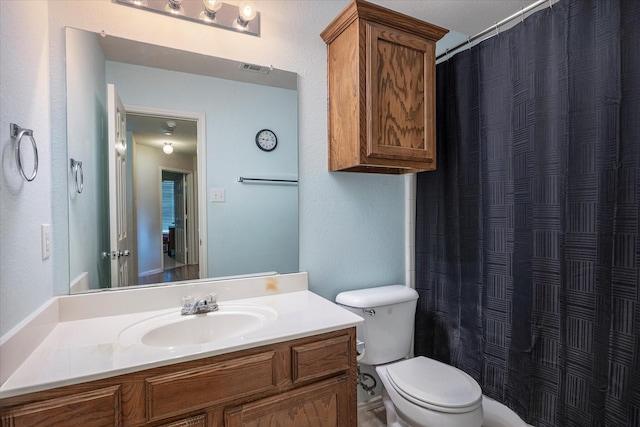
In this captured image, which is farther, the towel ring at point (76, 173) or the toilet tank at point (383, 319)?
the toilet tank at point (383, 319)

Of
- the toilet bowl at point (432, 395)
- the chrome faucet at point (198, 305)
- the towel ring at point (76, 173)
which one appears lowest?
the toilet bowl at point (432, 395)

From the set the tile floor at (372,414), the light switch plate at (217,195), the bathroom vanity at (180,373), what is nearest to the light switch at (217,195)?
the light switch plate at (217,195)

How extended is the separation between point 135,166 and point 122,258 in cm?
40

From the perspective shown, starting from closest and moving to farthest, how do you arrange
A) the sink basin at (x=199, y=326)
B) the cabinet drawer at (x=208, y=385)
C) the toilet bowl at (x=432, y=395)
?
the cabinet drawer at (x=208, y=385), the sink basin at (x=199, y=326), the toilet bowl at (x=432, y=395)

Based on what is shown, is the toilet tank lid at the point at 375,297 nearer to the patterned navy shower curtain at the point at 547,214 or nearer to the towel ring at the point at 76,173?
the patterned navy shower curtain at the point at 547,214

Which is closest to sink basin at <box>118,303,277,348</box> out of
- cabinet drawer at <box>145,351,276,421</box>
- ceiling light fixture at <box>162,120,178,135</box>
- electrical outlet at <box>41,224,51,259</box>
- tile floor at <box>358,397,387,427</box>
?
cabinet drawer at <box>145,351,276,421</box>

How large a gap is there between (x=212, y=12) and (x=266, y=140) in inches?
23.6

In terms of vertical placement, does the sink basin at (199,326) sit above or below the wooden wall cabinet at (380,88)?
below

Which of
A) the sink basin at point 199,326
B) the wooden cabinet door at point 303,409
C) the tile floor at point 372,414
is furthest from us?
the tile floor at point 372,414

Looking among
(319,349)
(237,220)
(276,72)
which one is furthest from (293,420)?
(276,72)

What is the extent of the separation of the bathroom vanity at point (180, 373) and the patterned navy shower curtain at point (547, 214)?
0.80m

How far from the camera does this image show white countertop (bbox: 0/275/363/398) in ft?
2.68

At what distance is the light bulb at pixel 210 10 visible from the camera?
138 centimetres

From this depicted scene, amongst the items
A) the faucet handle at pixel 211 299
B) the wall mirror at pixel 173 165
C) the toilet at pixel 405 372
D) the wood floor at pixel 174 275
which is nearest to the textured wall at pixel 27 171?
the wall mirror at pixel 173 165
